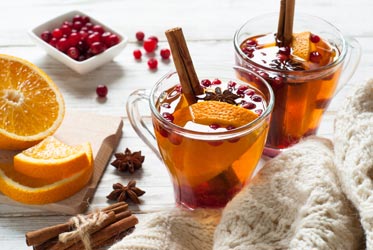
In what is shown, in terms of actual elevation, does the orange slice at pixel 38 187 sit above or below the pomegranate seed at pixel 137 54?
below

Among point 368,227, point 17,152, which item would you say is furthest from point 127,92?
point 368,227

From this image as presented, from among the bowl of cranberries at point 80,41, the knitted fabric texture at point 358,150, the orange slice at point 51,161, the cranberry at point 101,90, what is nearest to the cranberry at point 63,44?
the bowl of cranberries at point 80,41

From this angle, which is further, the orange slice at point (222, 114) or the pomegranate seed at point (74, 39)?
the pomegranate seed at point (74, 39)

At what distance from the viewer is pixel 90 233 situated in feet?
4.45

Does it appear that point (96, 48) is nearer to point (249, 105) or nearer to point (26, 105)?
point (26, 105)

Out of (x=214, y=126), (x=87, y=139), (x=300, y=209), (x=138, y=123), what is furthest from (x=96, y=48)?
(x=300, y=209)

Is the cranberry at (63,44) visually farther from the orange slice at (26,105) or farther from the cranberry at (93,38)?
the orange slice at (26,105)

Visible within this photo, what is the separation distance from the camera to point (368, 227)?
3.68ft

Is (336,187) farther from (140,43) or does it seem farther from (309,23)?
(140,43)

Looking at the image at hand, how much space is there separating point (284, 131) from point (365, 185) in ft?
1.22

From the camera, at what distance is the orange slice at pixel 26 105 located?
1.57 metres

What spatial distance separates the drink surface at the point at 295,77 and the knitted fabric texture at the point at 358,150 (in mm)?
131

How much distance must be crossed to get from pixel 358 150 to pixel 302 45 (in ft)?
1.14

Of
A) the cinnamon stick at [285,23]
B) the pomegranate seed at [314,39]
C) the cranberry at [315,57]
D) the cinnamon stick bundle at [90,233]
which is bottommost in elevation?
the cinnamon stick bundle at [90,233]
